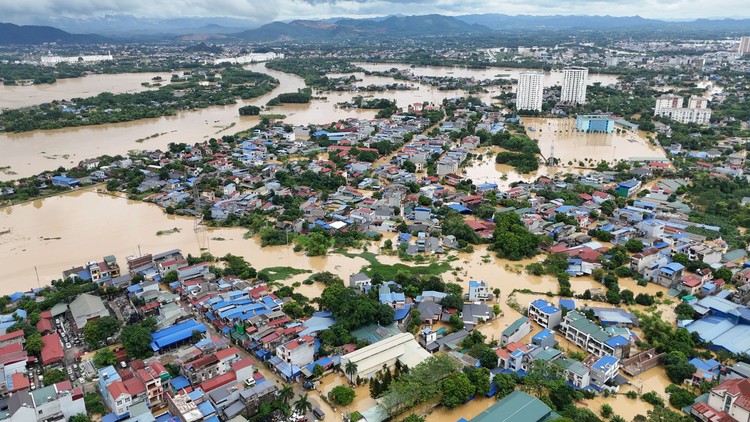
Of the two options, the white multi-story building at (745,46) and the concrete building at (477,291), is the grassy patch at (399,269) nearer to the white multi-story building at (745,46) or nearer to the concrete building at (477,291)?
the concrete building at (477,291)

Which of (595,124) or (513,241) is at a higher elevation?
(595,124)

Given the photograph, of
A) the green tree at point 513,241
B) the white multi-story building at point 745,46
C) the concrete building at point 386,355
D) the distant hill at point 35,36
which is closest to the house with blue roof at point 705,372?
the concrete building at point 386,355

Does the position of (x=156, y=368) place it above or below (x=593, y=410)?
above

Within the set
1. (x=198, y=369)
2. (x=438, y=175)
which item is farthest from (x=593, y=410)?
(x=438, y=175)

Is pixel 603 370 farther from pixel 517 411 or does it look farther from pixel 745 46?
pixel 745 46

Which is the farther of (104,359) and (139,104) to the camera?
(139,104)

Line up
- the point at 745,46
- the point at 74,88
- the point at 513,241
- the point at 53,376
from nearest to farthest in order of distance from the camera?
1. the point at 53,376
2. the point at 513,241
3. the point at 74,88
4. the point at 745,46

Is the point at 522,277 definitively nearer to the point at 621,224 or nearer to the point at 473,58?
the point at 621,224

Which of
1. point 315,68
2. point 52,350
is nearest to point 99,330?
point 52,350
